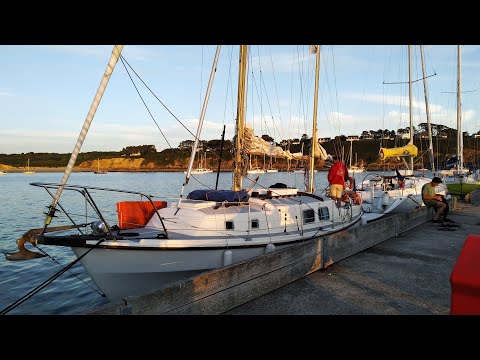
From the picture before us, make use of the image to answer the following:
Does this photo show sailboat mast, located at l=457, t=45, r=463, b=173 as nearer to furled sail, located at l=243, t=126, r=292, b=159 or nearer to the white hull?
furled sail, located at l=243, t=126, r=292, b=159

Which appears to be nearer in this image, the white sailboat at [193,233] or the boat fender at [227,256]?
the white sailboat at [193,233]

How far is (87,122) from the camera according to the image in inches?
321

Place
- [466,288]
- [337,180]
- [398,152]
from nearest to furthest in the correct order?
1. [466,288]
2. [337,180]
3. [398,152]

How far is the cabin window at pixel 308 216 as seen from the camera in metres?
12.4

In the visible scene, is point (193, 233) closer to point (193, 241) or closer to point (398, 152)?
point (193, 241)

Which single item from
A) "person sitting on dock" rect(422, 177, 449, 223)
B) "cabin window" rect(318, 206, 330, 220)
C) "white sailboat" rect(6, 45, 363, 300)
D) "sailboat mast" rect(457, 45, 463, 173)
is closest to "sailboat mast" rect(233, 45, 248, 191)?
"white sailboat" rect(6, 45, 363, 300)

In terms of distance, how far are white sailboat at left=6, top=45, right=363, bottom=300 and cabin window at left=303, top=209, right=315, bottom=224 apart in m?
0.03

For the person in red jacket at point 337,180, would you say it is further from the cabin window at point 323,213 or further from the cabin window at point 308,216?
the cabin window at point 308,216

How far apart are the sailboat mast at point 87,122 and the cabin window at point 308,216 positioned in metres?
7.26

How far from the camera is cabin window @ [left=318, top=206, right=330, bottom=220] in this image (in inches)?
517

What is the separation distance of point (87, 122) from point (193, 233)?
387 cm

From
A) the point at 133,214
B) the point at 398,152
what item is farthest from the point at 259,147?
the point at 398,152

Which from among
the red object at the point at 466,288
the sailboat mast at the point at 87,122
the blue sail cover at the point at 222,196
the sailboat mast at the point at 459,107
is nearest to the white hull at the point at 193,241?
the blue sail cover at the point at 222,196
